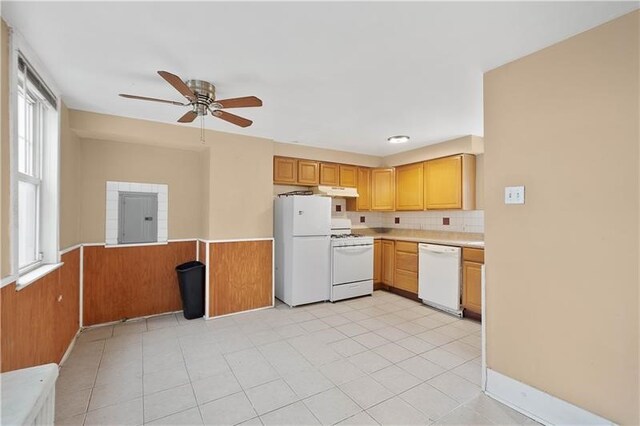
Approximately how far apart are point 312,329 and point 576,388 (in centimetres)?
223

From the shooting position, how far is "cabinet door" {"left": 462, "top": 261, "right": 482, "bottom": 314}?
3486 mm

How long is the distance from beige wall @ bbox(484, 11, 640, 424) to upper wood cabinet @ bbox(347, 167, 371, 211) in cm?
301

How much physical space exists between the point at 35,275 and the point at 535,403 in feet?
10.7

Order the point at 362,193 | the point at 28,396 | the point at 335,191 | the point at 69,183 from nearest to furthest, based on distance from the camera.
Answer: the point at 28,396, the point at 69,183, the point at 335,191, the point at 362,193

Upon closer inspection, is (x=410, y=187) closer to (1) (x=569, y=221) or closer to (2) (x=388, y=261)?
(2) (x=388, y=261)

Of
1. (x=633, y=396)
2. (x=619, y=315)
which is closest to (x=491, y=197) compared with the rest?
(x=619, y=315)

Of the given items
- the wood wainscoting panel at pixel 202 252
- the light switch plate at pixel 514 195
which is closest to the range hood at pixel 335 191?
the wood wainscoting panel at pixel 202 252

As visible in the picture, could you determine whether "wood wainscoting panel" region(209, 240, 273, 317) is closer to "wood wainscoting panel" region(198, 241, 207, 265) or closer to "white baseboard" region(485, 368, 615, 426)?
"wood wainscoting panel" region(198, 241, 207, 265)

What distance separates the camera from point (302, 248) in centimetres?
403

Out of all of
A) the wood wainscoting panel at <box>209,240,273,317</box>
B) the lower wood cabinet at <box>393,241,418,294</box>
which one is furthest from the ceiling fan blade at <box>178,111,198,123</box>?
the lower wood cabinet at <box>393,241,418,294</box>

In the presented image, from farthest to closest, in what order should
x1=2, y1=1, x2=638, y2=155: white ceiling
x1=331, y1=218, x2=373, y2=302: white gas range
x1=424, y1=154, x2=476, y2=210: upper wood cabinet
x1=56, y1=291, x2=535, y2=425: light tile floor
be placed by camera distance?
x1=331, y1=218, x2=373, y2=302: white gas range
x1=424, y1=154, x2=476, y2=210: upper wood cabinet
x1=56, y1=291, x2=535, y2=425: light tile floor
x1=2, y1=1, x2=638, y2=155: white ceiling

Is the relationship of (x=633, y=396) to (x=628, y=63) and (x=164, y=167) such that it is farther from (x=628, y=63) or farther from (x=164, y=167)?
(x=164, y=167)

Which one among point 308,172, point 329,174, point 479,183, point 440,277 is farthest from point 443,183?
point 308,172

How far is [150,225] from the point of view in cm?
368
